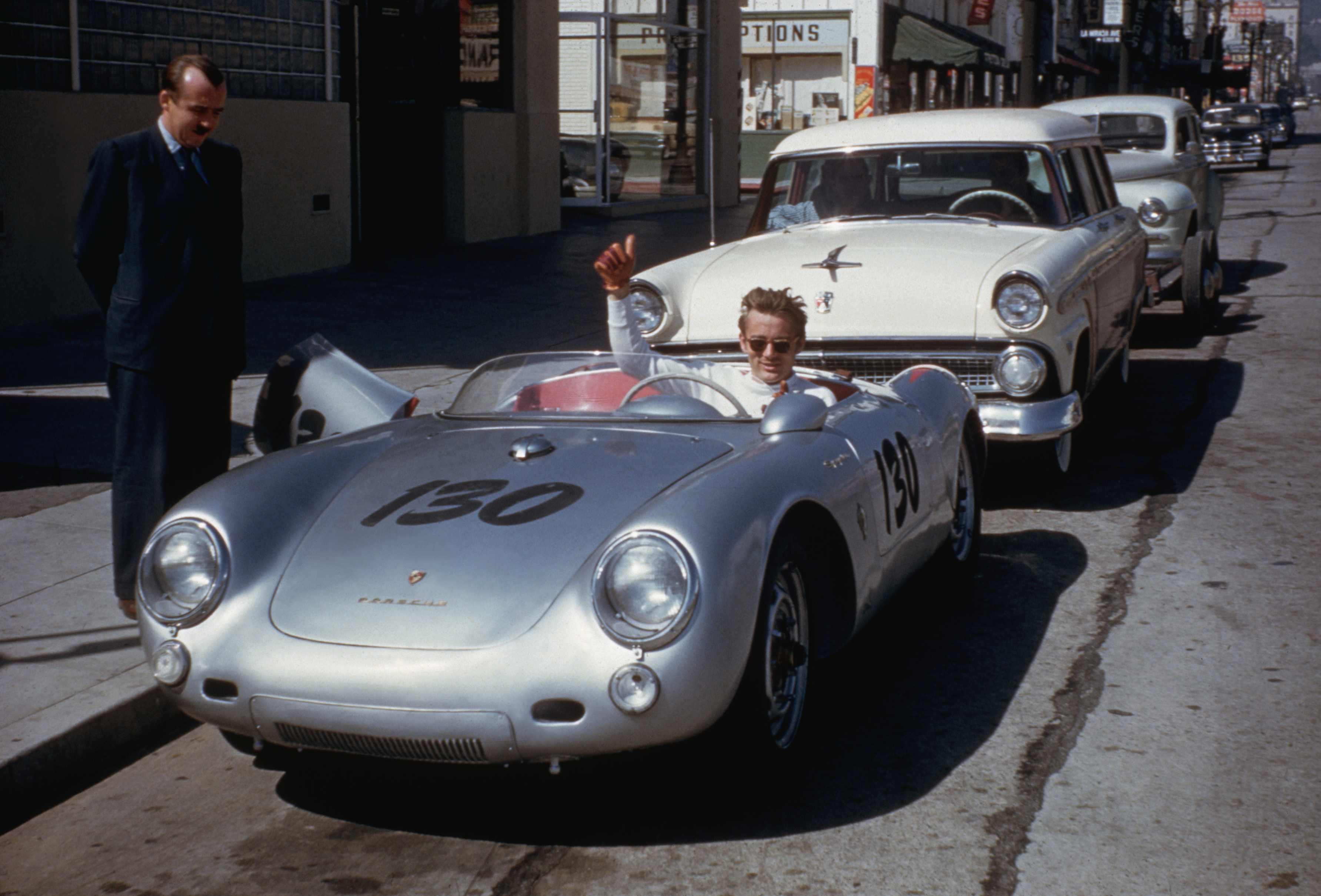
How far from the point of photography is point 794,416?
4.08 m

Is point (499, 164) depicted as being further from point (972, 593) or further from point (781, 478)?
point (781, 478)

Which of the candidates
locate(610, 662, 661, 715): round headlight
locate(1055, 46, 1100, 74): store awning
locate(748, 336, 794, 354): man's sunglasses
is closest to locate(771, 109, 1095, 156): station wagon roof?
locate(748, 336, 794, 354): man's sunglasses

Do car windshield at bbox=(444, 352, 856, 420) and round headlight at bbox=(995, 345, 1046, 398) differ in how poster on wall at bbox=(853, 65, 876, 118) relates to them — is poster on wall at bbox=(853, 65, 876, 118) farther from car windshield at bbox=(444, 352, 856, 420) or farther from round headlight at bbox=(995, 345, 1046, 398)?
car windshield at bbox=(444, 352, 856, 420)

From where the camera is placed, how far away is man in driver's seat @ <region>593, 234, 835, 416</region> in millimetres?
4531

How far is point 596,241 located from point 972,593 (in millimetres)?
13281

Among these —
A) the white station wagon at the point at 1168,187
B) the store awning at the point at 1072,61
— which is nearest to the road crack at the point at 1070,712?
the white station wagon at the point at 1168,187

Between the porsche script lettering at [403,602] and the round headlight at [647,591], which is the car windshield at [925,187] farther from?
the porsche script lettering at [403,602]

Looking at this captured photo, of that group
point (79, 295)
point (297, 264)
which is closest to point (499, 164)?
point (297, 264)

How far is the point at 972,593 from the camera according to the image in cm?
544

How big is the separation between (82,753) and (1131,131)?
40.6 ft

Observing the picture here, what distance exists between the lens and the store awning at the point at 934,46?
105ft

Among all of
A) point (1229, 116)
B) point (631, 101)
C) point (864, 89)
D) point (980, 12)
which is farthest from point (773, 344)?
point (1229, 116)

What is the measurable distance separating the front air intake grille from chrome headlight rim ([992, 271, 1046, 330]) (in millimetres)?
3717

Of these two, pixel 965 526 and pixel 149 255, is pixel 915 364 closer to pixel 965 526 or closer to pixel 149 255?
pixel 965 526
